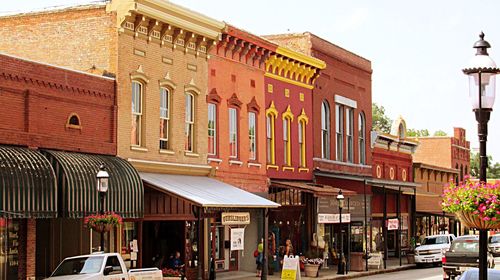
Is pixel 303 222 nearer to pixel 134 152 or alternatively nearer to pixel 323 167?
pixel 323 167

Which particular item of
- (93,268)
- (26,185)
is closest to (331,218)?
(26,185)

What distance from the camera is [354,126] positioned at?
159 ft

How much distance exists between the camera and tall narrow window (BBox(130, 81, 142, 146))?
29953mm

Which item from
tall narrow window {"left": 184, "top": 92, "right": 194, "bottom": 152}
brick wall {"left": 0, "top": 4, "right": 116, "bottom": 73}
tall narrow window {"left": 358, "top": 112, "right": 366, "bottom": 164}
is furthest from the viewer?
tall narrow window {"left": 358, "top": 112, "right": 366, "bottom": 164}

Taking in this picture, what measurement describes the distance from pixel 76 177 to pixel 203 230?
27.8ft

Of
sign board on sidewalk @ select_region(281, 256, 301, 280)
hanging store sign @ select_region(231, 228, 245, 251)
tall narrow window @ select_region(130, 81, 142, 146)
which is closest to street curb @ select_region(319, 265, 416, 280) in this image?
sign board on sidewalk @ select_region(281, 256, 301, 280)

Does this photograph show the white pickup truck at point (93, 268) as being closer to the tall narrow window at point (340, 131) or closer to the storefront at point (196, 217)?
the storefront at point (196, 217)

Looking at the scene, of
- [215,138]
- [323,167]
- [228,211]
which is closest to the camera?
[228,211]

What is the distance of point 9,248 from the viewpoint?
2453cm

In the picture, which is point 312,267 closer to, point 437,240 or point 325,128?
point 325,128

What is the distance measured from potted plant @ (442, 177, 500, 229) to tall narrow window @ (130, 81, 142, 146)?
1737cm

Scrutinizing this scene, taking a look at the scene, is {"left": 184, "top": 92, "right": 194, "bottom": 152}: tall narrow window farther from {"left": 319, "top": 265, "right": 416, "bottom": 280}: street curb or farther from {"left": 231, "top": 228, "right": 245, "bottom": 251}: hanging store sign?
{"left": 319, "top": 265, "right": 416, "bottom": 280}: street curb

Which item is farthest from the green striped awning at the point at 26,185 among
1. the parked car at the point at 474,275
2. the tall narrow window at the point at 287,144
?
the tall narrow window at the point at 287,144

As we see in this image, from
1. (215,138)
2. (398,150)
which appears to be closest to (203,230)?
(215,138)
